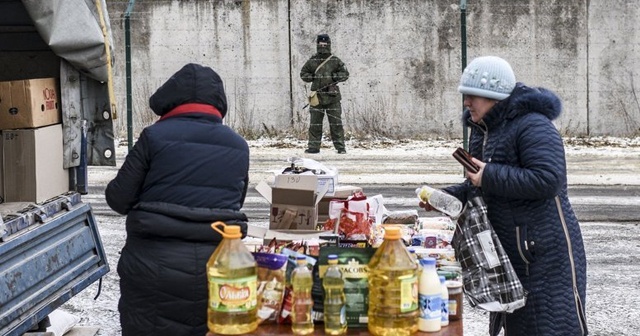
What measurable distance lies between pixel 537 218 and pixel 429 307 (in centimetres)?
95

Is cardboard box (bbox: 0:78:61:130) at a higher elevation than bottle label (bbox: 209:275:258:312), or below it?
higher

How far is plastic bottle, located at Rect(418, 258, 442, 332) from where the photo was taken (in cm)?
402

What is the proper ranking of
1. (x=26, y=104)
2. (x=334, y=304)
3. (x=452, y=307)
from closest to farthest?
(x=334, y=304), (x=452, y=307), (x=26, y=104)

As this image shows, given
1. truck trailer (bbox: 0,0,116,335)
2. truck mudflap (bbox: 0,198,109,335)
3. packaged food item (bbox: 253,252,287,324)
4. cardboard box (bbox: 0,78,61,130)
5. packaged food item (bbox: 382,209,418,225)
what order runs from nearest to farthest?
packaged food item (bbox: 253,252,287,324), truck mudflap (bbox: 0,198,109,335), truck trailer (bbox: 0,0,116,335), cardboard box (bbox: 0,78,61,130), packaged food item (bbox: 382,209,418,225)

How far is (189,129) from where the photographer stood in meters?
4.70

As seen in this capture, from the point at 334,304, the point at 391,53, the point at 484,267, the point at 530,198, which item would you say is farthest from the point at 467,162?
the point at 391,53

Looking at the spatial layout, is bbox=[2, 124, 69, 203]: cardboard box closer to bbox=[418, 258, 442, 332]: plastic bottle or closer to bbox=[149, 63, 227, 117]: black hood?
bbox=[149, 63, 227, 117]: black hood

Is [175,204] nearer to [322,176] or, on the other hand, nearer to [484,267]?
[484,267]

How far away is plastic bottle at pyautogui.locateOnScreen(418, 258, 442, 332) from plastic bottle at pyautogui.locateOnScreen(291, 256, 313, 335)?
46 cm

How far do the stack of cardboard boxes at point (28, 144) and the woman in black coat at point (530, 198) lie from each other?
8.58ft

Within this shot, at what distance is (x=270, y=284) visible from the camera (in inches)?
162

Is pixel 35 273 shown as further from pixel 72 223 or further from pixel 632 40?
pixel 632 40

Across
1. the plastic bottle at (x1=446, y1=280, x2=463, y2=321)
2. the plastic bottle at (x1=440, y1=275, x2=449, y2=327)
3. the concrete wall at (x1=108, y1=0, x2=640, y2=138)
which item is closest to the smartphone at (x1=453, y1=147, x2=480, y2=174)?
the plastic bottle at (x1=446, y1=280, x2=463, y2=321)

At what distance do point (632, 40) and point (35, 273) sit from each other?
17307 millimetres
